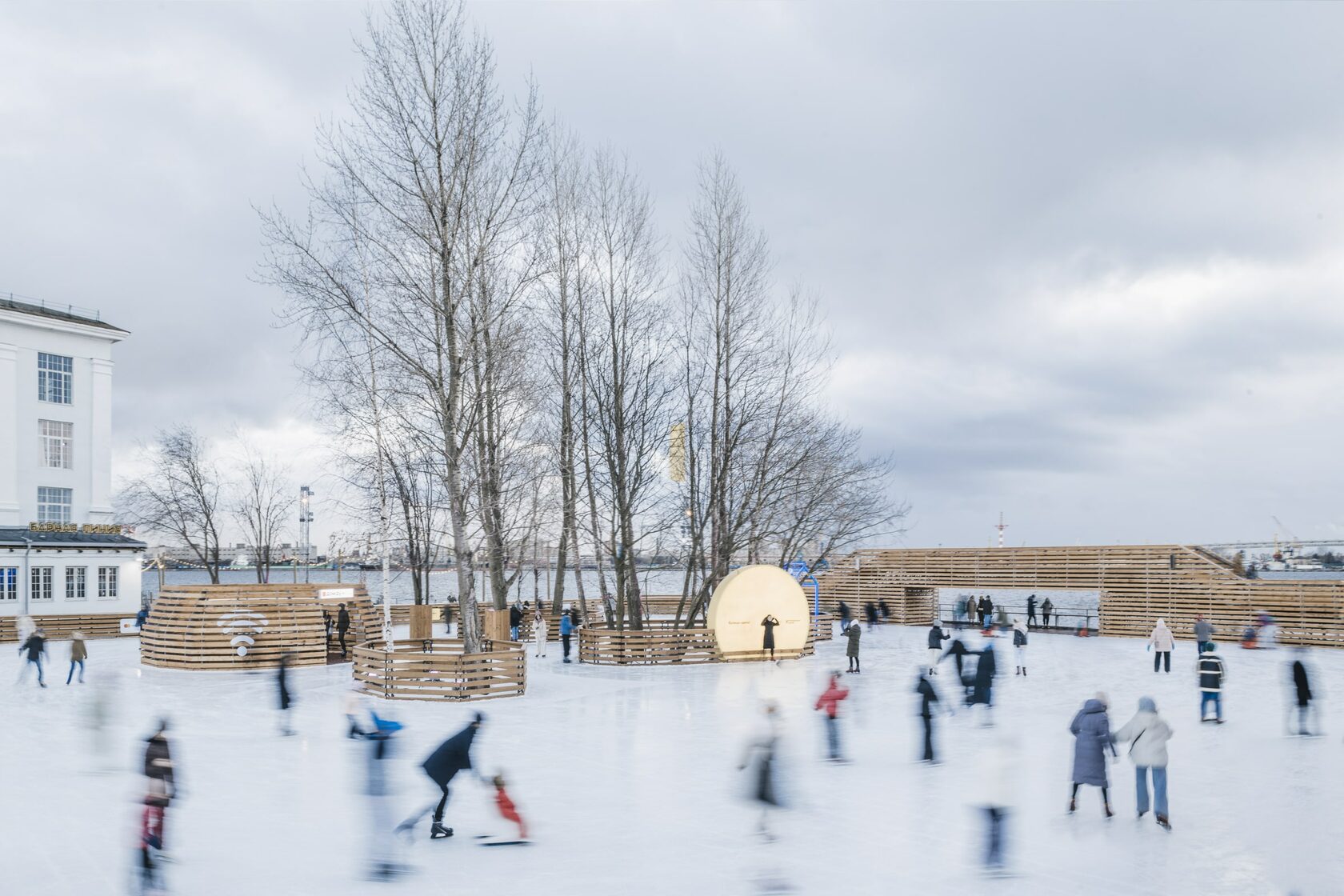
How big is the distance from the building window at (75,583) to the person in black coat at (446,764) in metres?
40.1

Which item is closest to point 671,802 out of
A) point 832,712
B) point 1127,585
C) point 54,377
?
point 832,712

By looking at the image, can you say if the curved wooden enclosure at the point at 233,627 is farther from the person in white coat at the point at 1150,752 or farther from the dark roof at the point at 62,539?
the person in white coat at the point at 1150,752

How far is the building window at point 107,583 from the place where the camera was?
43875mm

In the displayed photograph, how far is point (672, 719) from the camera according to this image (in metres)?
18.0

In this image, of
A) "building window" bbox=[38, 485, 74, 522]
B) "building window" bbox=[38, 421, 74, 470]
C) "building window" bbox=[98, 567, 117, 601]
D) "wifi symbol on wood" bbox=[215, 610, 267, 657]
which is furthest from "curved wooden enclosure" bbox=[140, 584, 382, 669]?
"building window" bbox=[38, 421, 74, 470]

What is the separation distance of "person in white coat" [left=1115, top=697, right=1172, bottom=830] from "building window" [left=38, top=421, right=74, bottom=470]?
49.7m

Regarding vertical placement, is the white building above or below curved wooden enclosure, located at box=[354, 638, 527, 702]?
above

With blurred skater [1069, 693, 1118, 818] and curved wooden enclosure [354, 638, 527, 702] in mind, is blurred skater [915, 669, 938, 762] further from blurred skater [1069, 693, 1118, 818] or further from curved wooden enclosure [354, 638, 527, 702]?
curved wooden enclosure [354, 638, 527, 702]

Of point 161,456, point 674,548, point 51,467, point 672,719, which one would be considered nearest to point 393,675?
point 672,719

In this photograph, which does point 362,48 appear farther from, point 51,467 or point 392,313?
point 51,467

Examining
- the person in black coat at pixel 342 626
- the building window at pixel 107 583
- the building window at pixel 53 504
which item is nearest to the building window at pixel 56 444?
the building window at pixel 53 504

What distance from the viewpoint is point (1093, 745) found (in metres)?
10.8

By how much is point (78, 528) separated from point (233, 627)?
2371 centimetres

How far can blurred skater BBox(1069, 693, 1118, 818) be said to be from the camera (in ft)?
35.1
